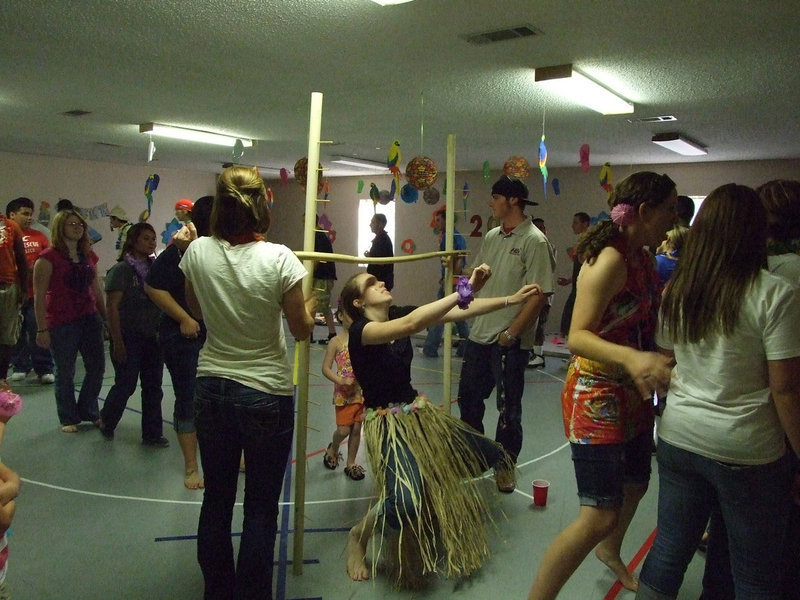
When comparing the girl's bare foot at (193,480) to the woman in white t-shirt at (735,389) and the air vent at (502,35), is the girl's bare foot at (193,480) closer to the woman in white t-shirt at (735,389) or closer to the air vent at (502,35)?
the woman in white t-shirt at (735,389)

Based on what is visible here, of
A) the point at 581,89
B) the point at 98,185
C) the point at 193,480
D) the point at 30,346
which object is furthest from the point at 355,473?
the point at 98,185

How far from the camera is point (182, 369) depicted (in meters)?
3.16

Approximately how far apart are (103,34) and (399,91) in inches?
80.4

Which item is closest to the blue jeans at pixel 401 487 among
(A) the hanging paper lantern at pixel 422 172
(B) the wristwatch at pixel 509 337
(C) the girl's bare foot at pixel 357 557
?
(C) the girl's bare foot at pixel 357 557

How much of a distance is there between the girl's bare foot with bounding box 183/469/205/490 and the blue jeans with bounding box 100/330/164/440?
0.76 m

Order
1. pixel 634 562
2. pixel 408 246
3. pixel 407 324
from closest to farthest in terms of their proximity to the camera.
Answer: pixel 407 324 < pixel 634 562 < pixel 408 246

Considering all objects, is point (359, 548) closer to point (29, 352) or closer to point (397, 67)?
point (397, 67)

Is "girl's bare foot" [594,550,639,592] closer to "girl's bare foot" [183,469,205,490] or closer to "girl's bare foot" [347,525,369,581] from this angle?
"girl's bare foot" [347,525,369,581]

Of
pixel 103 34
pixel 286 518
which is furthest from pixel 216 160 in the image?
pixel 286 518

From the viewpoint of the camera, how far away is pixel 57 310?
12.9 ft

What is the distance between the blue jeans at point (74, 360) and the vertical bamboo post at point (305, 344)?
2.37 m

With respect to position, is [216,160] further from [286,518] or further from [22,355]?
[286,518]

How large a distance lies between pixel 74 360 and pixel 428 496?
2842mm

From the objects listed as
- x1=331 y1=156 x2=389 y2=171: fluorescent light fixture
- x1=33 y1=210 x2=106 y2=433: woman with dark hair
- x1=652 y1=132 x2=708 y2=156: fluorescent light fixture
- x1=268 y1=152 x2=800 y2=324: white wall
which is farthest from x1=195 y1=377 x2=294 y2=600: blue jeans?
x1=331 y1=156 x2=389 y2=171: fluorescent light fixture
